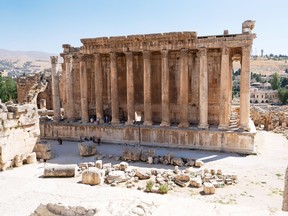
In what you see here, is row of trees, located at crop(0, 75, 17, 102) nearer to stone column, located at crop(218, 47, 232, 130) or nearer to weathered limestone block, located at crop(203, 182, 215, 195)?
stone column, located at crop(218, 47, 232, 130)

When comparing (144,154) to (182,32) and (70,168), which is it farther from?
(182,32)

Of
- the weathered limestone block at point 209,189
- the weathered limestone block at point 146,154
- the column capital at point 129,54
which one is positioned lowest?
the weathered limestone block at point 209,189

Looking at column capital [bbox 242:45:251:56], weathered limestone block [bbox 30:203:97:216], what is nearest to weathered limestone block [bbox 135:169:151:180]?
weathered limestone block [bbox 30:203:97:216]

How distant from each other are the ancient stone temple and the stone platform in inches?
2.4

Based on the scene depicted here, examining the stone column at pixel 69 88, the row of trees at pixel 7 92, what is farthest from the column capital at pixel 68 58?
the row of trees at pixel 7 92

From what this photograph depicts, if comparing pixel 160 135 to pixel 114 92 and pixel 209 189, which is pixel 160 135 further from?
pixel 209 189

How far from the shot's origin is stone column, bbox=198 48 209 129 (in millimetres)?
18641

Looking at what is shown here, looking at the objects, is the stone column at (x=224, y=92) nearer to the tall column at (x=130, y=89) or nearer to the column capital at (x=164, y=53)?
the column capital at (x=164, y=53)

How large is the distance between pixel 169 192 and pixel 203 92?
8.68 meters

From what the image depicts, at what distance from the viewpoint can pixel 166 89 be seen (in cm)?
1986

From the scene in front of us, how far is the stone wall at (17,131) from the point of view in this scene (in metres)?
15.4

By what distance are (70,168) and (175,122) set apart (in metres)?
9.61

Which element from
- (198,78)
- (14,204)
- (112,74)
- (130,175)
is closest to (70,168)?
(130,175)

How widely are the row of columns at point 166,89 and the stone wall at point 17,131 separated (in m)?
5.24
